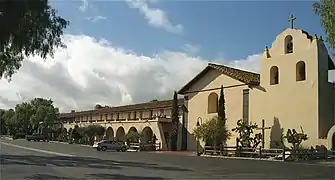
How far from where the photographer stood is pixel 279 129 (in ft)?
135

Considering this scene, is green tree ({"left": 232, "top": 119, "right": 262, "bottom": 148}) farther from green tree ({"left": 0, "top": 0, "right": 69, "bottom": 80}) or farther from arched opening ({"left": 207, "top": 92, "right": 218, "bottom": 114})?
green tree ({"left": 0, "top": 0, "right": 69, "bottom": 80})

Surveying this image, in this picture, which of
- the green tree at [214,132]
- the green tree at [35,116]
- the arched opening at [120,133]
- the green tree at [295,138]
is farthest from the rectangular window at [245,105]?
the green tree at [35,116]

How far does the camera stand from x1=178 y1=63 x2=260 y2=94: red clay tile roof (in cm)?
4511

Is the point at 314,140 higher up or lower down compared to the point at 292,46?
lower down

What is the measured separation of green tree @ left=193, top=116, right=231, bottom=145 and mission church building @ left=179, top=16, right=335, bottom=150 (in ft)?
13.2

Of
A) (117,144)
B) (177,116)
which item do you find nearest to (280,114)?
(177,116)

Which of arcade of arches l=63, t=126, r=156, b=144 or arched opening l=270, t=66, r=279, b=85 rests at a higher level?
arched opening l=270, t=66, r=279, b=85

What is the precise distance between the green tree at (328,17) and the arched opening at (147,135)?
37840 millimetres

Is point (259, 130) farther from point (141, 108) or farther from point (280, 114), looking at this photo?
point (141, 108)

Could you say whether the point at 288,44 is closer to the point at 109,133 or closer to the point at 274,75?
the point at 274,75

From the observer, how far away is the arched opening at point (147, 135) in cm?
5539

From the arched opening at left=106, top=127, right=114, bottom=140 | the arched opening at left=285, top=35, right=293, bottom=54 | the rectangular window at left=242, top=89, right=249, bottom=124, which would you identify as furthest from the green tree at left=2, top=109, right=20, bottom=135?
the arched opening at left=285, top=35, right=293, bottom=54

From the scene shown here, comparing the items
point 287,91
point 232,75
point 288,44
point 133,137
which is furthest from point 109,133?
point 288,44

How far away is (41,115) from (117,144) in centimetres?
5017
